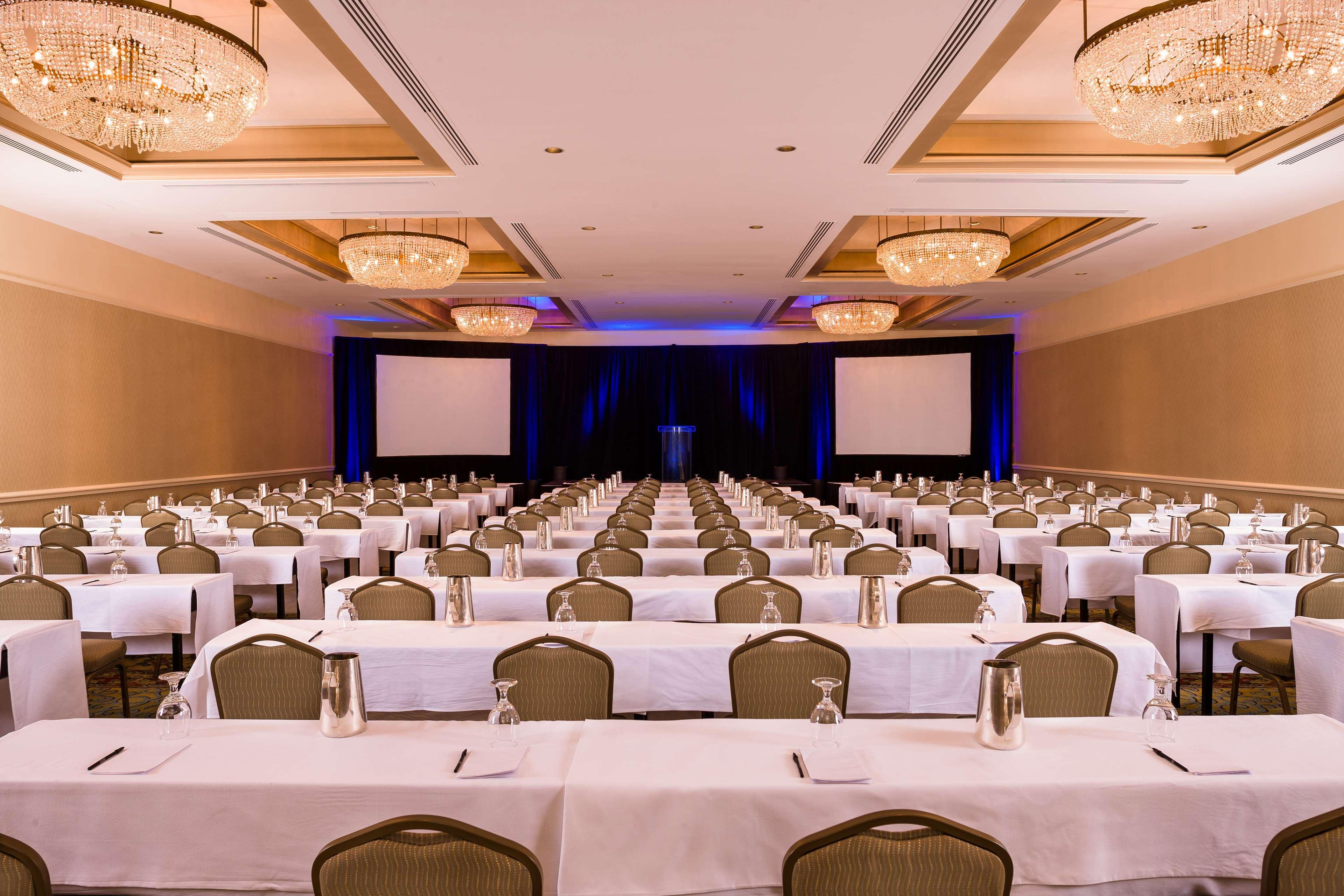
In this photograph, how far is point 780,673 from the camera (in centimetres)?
352

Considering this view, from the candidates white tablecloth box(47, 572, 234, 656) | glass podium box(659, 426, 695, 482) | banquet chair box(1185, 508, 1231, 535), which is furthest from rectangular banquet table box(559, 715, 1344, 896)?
glass podium box(659, 426, 695, 482)

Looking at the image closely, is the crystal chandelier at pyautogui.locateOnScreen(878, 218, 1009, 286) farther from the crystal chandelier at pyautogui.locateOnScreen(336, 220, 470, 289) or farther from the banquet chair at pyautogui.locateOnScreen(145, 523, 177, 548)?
the banquet chair at pyautogui.locateOnScreen(145, 523, 177, 548)

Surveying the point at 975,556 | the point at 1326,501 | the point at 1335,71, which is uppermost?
the point at 1335,71

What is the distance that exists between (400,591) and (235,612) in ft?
7.11

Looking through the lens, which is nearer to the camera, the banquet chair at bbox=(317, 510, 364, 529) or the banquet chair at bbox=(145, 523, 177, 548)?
the banquet chair at bbox=(145, 523, 177, 548)

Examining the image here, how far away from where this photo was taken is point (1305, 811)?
2.37 metres

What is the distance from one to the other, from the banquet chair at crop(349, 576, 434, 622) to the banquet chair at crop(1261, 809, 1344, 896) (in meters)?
3.85

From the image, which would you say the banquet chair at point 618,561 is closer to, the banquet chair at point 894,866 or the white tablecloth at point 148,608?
the white tablecloth at point 148,608

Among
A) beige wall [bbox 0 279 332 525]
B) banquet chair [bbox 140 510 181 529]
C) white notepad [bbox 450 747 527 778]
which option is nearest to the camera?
white notepad [bbox 450 747 527 778]

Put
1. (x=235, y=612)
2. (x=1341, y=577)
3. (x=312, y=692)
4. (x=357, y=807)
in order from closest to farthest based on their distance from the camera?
1. (x=357, y=807)
2. (x=312, y=692)
3. (x=1341, y=577)
4. (x=235, y=612)

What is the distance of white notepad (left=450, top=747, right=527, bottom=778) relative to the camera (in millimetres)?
2371

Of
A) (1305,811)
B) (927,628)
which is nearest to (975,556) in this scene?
(927,628)

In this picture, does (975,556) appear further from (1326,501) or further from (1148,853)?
(1148,853)

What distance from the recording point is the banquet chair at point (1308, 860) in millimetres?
1899
